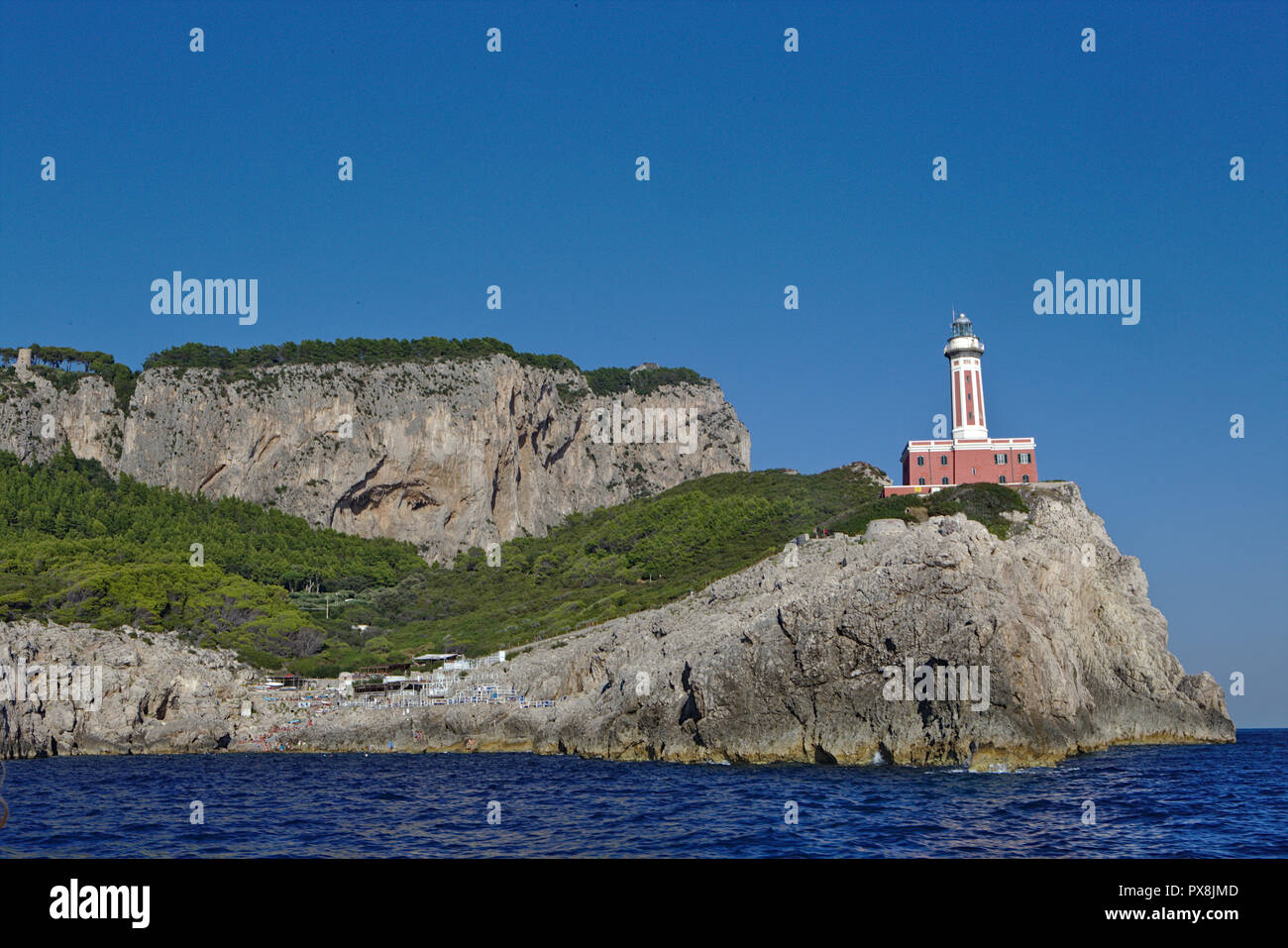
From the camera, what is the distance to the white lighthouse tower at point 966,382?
8794 centimetres

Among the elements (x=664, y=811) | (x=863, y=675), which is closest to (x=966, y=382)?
(x=863, y=675)

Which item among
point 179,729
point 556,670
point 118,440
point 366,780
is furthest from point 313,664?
point 118,440

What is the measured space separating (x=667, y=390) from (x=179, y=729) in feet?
407

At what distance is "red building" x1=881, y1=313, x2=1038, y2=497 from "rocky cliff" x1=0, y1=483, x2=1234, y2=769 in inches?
461

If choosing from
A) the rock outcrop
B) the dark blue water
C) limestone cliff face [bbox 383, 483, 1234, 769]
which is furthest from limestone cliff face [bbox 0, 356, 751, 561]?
the dark blue water

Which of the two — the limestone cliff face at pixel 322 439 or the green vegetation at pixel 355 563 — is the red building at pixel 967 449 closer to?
the green vegetation at pixel 355 563

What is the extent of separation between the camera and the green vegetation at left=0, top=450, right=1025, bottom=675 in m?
84.3

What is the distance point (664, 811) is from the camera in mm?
28500

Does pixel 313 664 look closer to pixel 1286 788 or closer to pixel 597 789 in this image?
pixel 597 789

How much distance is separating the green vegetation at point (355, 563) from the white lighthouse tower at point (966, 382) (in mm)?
7555

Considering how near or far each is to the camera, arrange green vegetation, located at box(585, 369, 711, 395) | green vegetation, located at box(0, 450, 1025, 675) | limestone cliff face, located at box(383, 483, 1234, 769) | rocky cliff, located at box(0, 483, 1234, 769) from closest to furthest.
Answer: limestone cliff face, located at box(383, 483, 1234, 769) < rocky cliff, located at box(0, 483, 1234, 769) < green vegetation, located at box(0, 450, 1025, 675) < green vegetation, located at box(585, 369, 711, 395)

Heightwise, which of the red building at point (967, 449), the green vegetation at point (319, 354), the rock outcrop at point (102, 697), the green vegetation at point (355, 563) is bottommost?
the rock outcrop at point (102, 697)

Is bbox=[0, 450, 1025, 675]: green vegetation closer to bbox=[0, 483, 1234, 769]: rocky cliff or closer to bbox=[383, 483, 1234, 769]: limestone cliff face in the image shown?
bbox=[0, 483, 1234, 769]: rocky cliff

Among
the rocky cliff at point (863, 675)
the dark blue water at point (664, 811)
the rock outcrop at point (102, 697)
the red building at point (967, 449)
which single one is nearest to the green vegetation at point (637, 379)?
the red building at point (967, 449)
